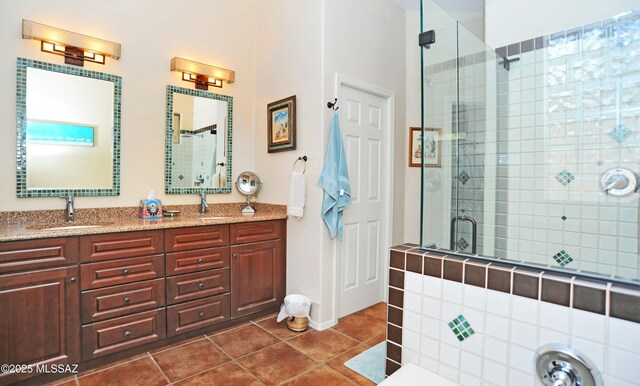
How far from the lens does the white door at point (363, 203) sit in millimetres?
2889

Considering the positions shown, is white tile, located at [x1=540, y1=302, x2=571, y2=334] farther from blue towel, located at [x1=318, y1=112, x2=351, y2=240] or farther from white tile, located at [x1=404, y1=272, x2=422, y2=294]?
blue towel, located at [x1=318, y1=112, x2=351, y2=240]

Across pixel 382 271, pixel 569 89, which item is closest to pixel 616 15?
pixel 569 89

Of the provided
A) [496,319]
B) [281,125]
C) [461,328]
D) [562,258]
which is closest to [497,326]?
[496,319]

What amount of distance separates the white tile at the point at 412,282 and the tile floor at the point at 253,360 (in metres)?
0.85

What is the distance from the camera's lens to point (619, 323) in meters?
1.00

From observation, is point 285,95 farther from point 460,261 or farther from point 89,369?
point 89,369

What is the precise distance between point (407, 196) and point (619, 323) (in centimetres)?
266

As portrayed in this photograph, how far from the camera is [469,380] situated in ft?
4.20

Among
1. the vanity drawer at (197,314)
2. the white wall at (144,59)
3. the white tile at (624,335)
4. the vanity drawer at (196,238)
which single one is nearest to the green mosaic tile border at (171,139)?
the white wall at (144,59)

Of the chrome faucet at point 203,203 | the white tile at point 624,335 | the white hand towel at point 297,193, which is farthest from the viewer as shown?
the chrome faucet at point 203,203

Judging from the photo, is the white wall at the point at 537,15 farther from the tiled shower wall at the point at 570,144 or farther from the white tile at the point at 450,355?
the white tile at the point at 450,355

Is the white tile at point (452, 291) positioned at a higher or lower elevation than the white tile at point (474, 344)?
higher

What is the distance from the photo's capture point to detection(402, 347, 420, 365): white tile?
145cm

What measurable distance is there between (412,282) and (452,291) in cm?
18
